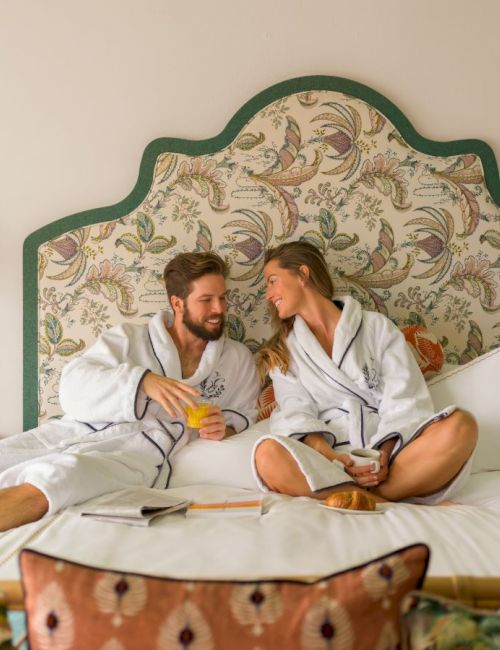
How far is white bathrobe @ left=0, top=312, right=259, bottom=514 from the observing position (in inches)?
75.4

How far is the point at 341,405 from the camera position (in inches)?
86.4

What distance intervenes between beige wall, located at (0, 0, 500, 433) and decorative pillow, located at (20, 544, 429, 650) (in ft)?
6.90

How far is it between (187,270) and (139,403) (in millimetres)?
559

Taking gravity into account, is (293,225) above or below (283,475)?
above

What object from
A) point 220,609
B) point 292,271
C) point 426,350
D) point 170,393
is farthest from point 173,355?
point 220,609

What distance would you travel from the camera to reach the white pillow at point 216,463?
198cm

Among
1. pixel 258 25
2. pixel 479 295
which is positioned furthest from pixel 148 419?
pixel 258 25

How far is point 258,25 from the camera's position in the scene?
107 inches

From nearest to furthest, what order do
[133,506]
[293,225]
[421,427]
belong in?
[133,506], [421,427], [293,225]

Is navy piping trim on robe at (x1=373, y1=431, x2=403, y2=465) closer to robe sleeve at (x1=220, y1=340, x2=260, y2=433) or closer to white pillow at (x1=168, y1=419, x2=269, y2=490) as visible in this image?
white pillow at (x1=168, y1=419, x2=269, y2=490)

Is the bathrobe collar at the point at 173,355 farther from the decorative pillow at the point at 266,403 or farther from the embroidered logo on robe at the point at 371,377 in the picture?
the embroidered logo on robe at the point at 371,377

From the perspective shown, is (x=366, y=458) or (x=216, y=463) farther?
(x=216, y=463)

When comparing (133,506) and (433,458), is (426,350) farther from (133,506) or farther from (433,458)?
(133,506)

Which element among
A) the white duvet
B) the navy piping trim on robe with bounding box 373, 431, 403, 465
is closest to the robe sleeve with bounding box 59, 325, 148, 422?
the white duvet
